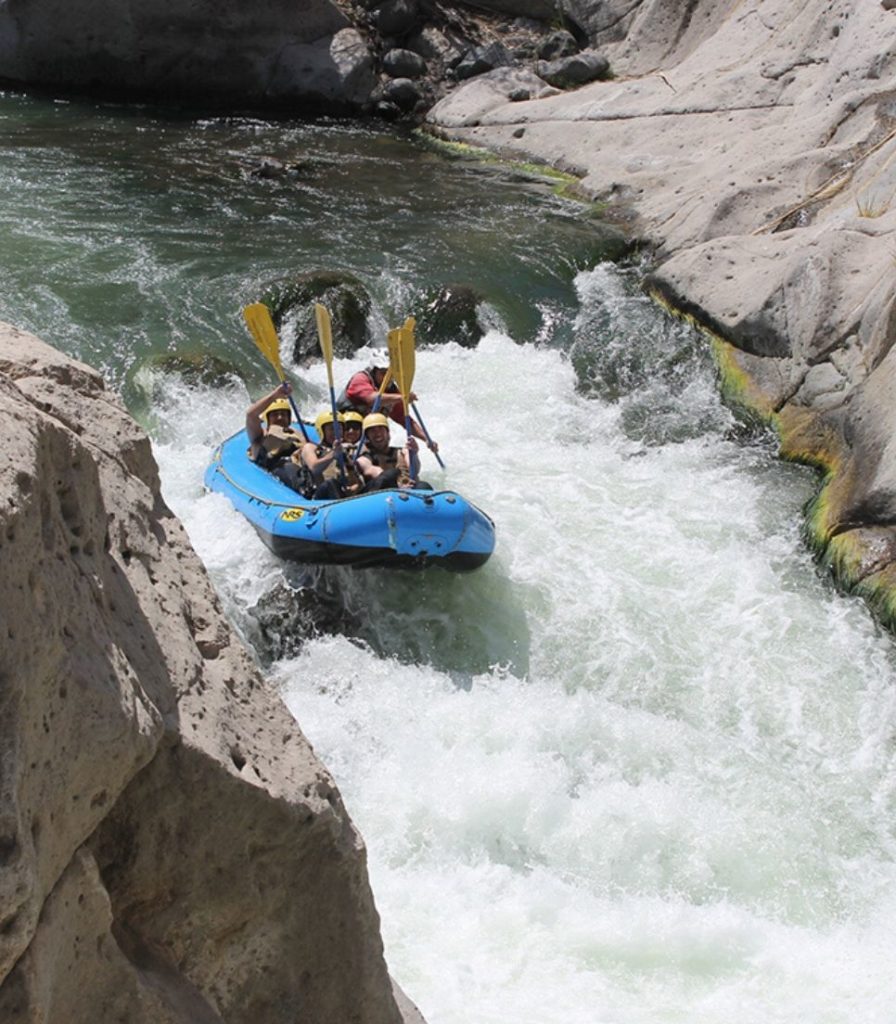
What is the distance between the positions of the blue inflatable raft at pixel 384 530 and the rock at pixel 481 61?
12.0m

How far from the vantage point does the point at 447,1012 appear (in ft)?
13.5

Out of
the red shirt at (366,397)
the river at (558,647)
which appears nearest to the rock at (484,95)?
the river at (558,647)

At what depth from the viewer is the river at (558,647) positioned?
458 centimetres

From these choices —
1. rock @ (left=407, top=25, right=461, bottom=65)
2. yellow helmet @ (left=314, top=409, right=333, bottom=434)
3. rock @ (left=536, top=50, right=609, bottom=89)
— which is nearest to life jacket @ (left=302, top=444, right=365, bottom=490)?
yellow helmet @ (left=314, top=409, right=333, bottom=434)

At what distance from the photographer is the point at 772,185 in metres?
11.0

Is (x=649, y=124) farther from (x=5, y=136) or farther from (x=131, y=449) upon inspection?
(x=131, y=449)

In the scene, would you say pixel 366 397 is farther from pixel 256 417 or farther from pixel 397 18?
pixel 397 18

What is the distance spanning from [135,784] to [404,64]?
1672 cm

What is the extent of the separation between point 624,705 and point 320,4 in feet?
44.8

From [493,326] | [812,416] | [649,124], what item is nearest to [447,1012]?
[812,416]

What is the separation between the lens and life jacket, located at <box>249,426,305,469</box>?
721 cm

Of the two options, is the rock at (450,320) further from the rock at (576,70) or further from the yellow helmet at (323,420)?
the rock at (576,70)

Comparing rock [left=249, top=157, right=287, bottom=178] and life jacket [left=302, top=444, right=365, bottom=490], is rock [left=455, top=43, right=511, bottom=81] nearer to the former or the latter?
rock [left=249, top=157, right=287, bottom=178]

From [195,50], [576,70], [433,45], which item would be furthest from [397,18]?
[576,70]
